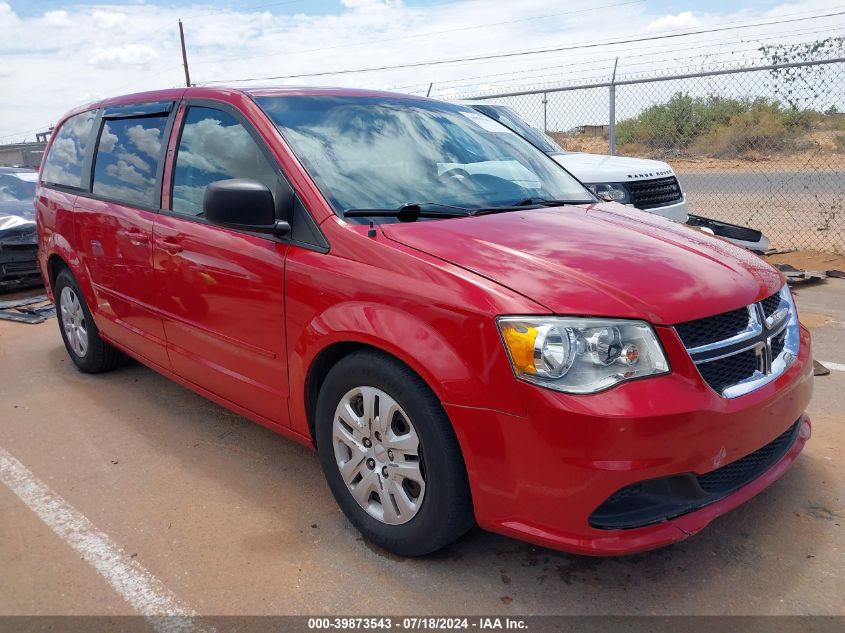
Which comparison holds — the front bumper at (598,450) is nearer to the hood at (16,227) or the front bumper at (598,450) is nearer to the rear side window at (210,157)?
the rear side window at (210,157)

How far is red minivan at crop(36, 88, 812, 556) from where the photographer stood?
221 cm

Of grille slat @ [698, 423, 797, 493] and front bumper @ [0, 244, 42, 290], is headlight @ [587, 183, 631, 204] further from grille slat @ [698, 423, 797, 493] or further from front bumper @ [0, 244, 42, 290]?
front bumper @ [0, 244, 42, 290]

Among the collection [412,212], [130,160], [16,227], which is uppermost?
[130,160]

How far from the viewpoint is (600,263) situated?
2490mm

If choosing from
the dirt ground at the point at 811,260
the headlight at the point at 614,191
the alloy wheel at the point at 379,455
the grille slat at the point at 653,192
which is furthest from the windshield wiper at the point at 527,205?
the dirt ground at the point at 811,260

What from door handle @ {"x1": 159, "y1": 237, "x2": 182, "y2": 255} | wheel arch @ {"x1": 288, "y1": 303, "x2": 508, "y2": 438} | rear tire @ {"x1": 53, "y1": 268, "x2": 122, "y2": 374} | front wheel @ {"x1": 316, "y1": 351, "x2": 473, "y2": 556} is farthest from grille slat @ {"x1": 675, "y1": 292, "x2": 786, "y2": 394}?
rear tire @ {"x1": 53, "y1": 268, "x2": 122, "y2": 374}

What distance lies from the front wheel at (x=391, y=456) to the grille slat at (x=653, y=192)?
483 centimetres

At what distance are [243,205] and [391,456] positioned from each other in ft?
3.76

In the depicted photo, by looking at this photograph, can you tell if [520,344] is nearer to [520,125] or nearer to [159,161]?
[159,161]

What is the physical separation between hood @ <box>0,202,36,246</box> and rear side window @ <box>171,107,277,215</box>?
5.65m

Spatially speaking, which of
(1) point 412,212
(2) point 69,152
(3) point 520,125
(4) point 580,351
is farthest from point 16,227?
(4) point 580,351

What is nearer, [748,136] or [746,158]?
[748,136]

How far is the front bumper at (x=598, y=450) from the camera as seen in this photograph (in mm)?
2127

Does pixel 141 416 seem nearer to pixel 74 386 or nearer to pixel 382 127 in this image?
pixel 74 386
